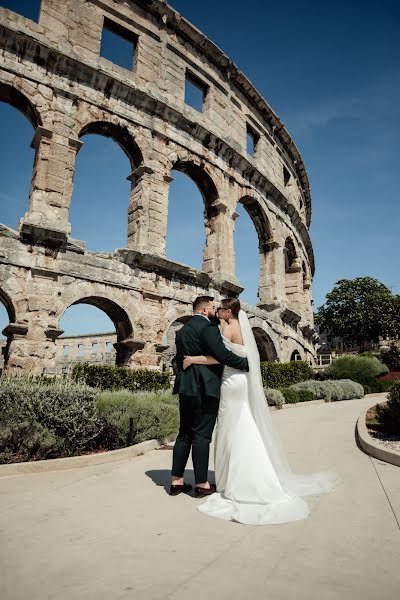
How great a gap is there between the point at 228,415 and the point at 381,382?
16869 millimetres

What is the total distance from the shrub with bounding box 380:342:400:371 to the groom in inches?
539

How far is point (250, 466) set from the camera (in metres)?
3.15

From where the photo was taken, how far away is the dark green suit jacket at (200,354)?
3457mm

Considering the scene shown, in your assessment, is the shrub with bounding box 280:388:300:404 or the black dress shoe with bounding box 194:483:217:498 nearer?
the black dress shoe with bounding box 194:483:217:498

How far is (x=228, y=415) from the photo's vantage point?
3424 millimetres

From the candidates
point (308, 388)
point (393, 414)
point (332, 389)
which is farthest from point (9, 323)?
point (332, 389)

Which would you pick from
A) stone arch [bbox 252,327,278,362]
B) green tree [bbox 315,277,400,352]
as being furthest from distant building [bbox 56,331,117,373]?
green tree [bbox 315,277,400,352]

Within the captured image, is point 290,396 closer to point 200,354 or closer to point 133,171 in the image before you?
point 200,354

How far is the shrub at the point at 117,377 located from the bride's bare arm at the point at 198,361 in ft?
20.5

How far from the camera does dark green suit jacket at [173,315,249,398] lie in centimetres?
346

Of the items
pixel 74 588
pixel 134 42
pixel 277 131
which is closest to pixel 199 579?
pixel 74 588

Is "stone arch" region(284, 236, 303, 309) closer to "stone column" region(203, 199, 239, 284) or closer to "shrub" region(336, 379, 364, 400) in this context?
"shrub" region(336, 379, 364, 400)

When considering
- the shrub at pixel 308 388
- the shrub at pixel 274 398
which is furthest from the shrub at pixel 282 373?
the shrub at pixel 274 398

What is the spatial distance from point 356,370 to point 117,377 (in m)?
13.0
